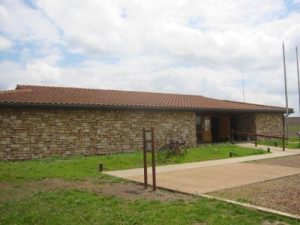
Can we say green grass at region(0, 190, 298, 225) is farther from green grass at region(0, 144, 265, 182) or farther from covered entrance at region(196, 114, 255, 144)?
covered entrance at region(196, 114, 255, 144)

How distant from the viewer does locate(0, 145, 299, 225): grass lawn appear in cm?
662

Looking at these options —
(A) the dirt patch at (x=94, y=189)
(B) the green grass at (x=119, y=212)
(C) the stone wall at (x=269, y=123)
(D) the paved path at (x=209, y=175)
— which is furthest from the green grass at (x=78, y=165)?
(C) the stone wall at (x=269, y=123)

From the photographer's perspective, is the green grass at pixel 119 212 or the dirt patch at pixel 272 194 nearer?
the green grass at pixel 119 212

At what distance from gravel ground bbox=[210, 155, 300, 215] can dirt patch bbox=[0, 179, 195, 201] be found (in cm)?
109

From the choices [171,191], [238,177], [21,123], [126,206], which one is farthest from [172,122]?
[126,206]

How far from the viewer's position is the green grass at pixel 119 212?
6.55 m

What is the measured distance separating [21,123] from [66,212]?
33.7 feet

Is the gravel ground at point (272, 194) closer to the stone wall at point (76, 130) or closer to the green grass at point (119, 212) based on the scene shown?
the green grass at point (119, 212)

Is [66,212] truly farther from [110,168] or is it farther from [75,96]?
[75,96]

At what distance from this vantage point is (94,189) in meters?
9.55

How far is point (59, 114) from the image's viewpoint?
17.7 m

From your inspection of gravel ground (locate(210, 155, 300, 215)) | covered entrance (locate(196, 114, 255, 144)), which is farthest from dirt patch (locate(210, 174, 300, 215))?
covered entrance (locate(196, 114, 255, 144))

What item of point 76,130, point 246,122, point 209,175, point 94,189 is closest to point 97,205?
point 94,189

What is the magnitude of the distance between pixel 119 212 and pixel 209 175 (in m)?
5.43
